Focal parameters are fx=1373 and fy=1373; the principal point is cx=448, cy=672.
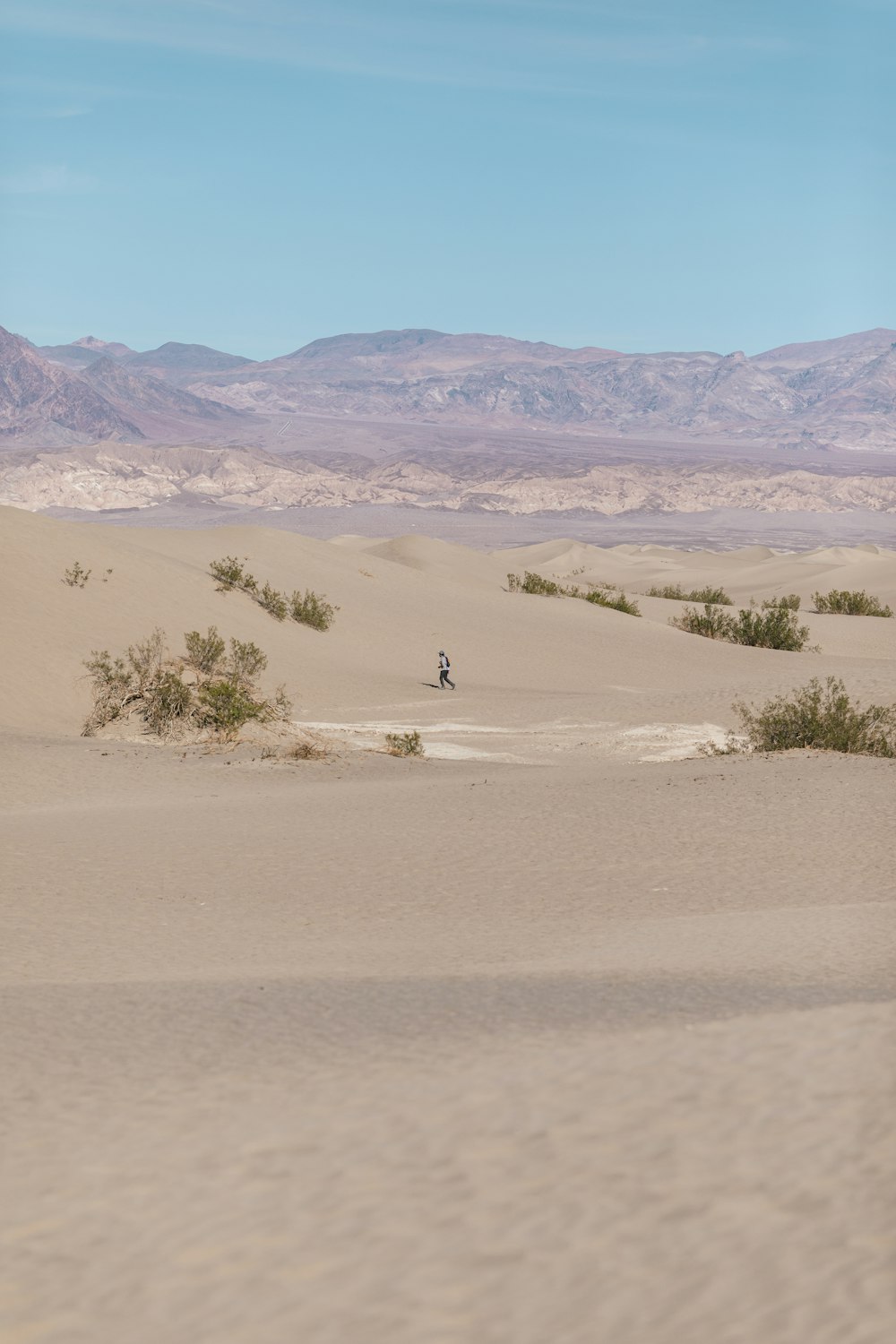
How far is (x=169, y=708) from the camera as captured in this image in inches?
805

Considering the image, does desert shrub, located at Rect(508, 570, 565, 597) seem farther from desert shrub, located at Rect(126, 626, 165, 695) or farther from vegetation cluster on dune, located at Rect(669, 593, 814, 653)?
desert shrub, located at Rect(126, 626, 165, 695)

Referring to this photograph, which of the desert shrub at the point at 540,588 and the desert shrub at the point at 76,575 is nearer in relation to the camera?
the desert shrub at the point at 76,575

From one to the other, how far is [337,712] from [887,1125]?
20676 millimetres

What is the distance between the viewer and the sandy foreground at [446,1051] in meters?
4.07

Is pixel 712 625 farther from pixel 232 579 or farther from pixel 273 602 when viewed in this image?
pixel 232 579

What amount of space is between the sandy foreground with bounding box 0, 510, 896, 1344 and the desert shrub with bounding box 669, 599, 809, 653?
74.3 feet

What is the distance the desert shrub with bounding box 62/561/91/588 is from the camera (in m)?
30.5

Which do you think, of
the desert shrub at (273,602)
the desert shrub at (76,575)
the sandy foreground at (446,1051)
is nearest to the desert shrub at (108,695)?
the sandy foreground at (446,1051)

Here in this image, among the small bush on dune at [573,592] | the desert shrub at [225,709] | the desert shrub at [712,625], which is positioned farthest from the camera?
the small bush on dune at [573,592]

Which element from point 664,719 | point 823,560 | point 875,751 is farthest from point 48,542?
point 823,560

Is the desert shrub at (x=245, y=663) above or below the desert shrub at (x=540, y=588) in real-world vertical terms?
below

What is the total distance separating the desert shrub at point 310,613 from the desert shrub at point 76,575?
5185mm

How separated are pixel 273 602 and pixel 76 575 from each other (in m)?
5.27

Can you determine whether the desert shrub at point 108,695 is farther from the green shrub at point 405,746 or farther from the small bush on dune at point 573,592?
the small bush on dune at point 573,592
